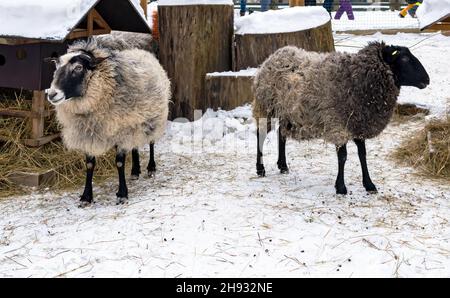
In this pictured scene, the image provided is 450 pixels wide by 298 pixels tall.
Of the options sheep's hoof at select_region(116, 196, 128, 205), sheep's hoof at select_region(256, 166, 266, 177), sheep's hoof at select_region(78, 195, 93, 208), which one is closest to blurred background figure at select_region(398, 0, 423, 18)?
sheep's hoof at select_region(256, 166, 266, 177)

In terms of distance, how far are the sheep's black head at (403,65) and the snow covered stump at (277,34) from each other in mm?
2771

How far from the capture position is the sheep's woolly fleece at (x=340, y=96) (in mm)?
4793

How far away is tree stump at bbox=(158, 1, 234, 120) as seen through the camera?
730 cm

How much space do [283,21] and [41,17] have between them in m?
3.69

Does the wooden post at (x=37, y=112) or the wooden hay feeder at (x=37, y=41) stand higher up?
the wooden hay feeder at (x=37, y=41)

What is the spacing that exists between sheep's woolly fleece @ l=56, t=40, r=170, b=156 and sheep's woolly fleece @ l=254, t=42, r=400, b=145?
1458mm

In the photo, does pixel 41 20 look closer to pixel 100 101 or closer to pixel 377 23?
pixel 100 101

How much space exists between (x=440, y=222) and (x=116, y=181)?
320 centimetres

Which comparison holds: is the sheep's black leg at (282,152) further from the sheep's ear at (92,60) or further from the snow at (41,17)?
the snow at (41,17)

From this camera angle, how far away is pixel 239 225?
4.18 meters

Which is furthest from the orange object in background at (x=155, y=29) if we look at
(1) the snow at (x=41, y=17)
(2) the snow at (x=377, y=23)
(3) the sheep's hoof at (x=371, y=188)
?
(2) the snow at (x=377, y=23)

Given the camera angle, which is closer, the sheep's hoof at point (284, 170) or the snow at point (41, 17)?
the snow at point (41, 17)

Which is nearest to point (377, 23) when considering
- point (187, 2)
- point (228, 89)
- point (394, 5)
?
point (394, 5)
